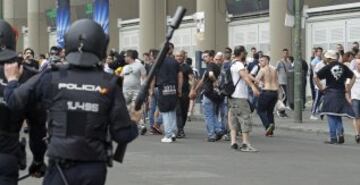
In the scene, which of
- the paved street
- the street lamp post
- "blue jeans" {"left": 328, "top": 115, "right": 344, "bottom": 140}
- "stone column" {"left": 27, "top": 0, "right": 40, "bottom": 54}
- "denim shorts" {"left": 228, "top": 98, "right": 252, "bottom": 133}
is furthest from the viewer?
"stone column" {"left": 27, "top": 0, "right": 40, "bottom": 54}

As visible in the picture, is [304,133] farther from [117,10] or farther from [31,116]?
[117,10]

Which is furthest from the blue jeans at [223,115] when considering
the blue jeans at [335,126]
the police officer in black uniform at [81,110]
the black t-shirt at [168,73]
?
the police officer in black uniform at [81,110]

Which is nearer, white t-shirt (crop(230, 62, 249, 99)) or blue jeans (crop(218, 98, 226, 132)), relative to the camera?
white t-shirt (crop(230, 62, 249, 99))

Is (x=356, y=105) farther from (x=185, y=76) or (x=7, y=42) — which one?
(x=7, y=42)

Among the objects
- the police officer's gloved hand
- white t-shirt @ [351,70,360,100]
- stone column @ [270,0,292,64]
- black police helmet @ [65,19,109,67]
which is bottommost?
the police officer's gloved hand

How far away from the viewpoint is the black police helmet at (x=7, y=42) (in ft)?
17.9

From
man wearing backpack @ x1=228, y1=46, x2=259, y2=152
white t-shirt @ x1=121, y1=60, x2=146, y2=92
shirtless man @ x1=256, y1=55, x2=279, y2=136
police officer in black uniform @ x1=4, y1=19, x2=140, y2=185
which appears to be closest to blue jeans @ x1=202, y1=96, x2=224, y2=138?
shirtless man @ x1=256, y1=55, x2=279, y2=136

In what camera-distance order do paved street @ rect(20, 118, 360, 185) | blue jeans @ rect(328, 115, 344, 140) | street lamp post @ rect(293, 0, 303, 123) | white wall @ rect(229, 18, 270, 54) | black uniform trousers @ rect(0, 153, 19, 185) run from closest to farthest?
black uniform trousers @ rect(0, 153, 19, 185), paved street @ rect(20, 118, 360, 185), blue jeans @ rect(328, 115, 344, 140), street lamp post @ rect(293, 0, 303, 123), white wall @ rect(229, 18, 270, 54)

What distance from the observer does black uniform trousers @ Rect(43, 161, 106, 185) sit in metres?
4.76

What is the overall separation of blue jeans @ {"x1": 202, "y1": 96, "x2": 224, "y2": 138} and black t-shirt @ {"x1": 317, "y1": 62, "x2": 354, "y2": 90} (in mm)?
2089

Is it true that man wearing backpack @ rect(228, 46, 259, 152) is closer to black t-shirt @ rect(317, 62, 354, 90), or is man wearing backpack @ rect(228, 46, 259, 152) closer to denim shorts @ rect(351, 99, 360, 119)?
black t-shirt @ rect(317, 62, 354, 90)

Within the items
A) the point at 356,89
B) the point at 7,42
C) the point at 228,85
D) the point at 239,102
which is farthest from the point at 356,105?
the point at 7,42

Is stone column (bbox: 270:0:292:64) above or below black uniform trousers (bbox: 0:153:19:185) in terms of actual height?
above

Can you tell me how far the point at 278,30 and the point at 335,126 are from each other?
11.8 m
